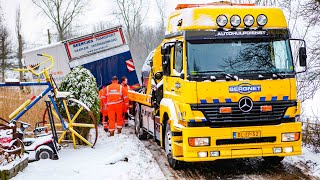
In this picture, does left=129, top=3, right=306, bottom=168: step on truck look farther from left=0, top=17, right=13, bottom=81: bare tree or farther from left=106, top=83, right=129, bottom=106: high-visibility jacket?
left=0, top=17, right=13, bottom=81: bare tree

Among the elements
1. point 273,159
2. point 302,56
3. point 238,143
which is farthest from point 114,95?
point 302,56

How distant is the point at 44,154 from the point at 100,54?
8915 mm

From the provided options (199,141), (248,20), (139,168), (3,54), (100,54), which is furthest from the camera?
(3,54)

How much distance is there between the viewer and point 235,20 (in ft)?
26.5

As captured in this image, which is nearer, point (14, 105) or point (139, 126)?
point (14, 105)

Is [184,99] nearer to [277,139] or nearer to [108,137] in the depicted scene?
[277,139]

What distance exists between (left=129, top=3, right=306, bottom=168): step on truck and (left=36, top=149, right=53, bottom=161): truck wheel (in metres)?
2.44

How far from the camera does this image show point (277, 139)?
7.84 metres

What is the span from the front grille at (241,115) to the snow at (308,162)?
118 cm

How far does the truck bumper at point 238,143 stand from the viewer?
7.62 meters

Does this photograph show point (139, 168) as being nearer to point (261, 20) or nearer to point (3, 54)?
point (261, 20)

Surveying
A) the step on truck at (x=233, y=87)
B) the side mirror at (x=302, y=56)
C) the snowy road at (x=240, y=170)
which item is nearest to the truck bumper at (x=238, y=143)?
the step on truck at (x=233, y=87)

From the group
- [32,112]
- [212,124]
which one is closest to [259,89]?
[212,124]

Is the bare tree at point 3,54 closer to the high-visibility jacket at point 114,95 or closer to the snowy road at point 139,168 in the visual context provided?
the high-visibility jacket at point 114,95
